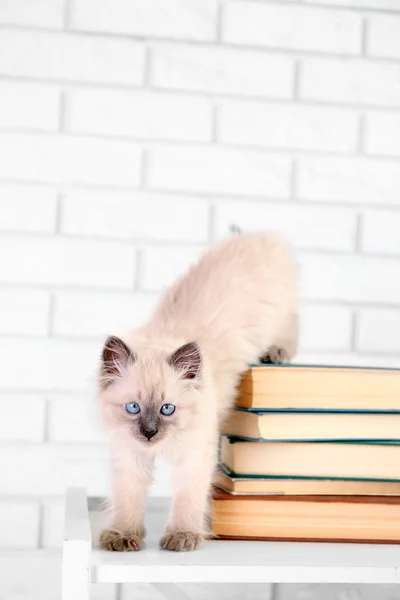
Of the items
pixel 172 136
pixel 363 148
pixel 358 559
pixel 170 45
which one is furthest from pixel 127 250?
pixel 358 559

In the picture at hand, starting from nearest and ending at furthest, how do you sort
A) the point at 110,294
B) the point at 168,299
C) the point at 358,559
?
the point at 358,559 → the point at 168,299 → the point at 110,294

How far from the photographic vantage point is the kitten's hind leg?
127 centimetres

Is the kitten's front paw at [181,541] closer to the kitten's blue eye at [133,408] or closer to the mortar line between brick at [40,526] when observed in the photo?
the kitten's blue eye at [133,408]

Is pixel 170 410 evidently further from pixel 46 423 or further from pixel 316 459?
pixel 46 423

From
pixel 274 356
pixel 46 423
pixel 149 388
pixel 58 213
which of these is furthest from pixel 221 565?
pixel 58 213

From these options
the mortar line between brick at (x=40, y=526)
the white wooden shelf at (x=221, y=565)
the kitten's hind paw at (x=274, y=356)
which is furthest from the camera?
the mortar line between brick at (x=40, y=526)

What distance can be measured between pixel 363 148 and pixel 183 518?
89 cm

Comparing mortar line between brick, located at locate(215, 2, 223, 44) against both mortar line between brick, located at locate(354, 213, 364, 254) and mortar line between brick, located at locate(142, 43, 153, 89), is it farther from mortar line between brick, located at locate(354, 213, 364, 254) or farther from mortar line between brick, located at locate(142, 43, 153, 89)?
mortar line between brick, located at locate(354, 213, 364, 254)

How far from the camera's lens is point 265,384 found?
0.98 metres

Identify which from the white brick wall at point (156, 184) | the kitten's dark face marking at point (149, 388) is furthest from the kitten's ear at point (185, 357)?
the white brick wall at point (156, 184)

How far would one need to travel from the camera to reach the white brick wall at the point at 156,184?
1525 mm

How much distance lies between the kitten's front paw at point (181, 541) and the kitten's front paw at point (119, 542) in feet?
0.09

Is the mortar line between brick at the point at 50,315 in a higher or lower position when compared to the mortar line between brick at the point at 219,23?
lower

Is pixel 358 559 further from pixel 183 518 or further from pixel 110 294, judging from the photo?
pixel 110 294
